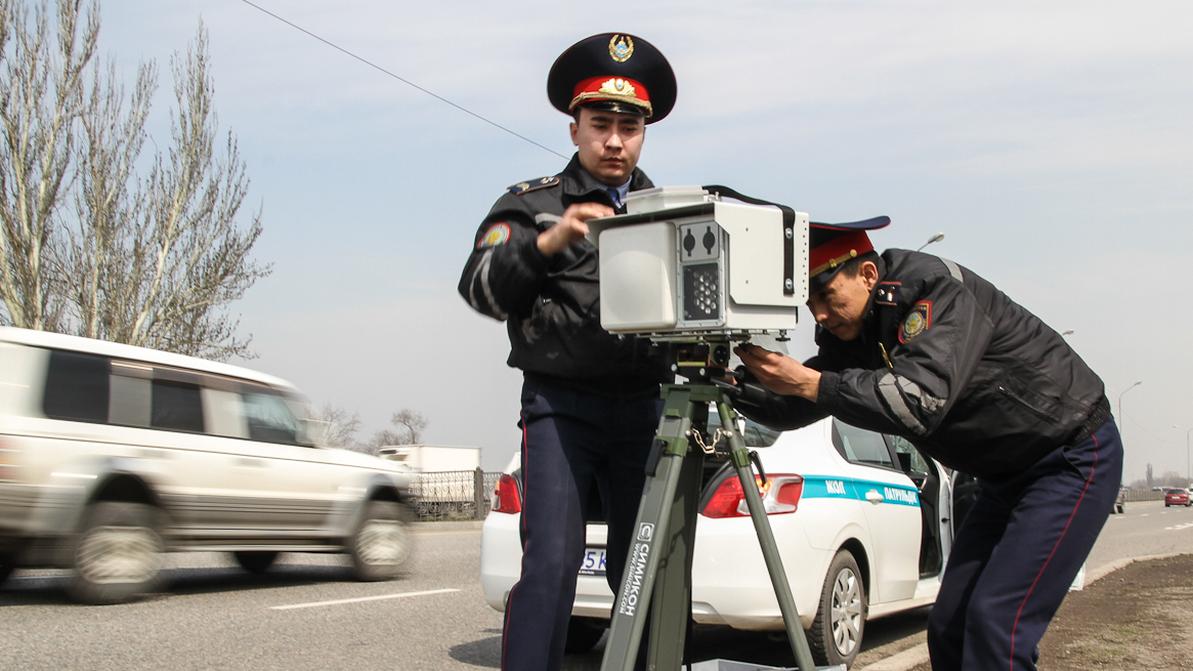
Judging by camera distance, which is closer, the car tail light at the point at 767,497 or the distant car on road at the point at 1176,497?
the car tail light at the point at 767,497

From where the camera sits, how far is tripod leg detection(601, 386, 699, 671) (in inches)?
116

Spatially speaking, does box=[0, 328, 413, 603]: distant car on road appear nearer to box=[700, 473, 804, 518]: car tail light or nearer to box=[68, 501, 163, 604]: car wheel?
box=[68, 501, 163, 604]: car wheel

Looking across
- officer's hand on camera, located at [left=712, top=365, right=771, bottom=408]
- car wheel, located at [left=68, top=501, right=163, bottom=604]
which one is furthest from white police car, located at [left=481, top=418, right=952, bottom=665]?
car wheel, located at [left=68, top=501, right=163, bottom=604]

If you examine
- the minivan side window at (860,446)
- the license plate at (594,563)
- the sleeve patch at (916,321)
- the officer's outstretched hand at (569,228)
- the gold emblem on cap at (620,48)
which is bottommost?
the license plate at (594,563)

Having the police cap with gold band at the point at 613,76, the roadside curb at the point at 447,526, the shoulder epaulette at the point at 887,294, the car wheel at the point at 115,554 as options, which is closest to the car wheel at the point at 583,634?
the car wheel at the point at 115,554

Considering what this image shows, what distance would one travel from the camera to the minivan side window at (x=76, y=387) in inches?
353

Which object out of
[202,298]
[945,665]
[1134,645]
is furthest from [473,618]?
[202,298]

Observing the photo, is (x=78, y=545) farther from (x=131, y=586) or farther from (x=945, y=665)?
(x=945, y=665)

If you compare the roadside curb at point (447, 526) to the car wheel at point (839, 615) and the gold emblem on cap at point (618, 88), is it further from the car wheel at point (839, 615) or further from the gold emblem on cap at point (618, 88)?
the gold emblem on cap at point (618, 88)

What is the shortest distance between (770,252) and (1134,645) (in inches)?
202

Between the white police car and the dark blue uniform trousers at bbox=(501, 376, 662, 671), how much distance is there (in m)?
2.49

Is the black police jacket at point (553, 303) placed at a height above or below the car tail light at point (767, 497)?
above

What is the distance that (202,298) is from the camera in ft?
100

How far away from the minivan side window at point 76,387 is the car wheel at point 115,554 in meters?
0.69
